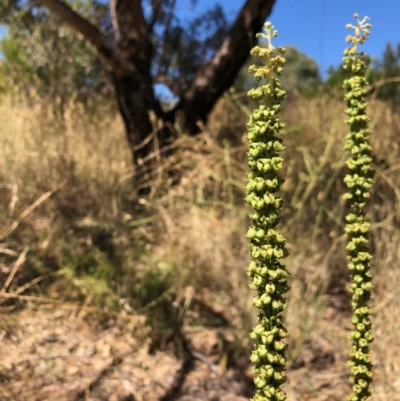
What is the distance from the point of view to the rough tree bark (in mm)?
4230

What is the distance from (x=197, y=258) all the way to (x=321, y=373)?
1.09m

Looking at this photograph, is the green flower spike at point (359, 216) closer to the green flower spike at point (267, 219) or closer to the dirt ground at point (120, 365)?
the green flower spike at point (267, 219)

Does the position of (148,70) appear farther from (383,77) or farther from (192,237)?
(383,77)

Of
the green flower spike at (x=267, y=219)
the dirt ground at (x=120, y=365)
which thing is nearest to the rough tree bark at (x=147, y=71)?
the dirt ground at (x=120, y=365)

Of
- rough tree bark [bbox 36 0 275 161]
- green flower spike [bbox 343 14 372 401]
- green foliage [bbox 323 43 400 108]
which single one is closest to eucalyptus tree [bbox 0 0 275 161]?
rough tree bark [bbox 36 0 275 161]

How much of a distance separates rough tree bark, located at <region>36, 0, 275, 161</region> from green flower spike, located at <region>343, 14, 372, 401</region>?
3.13 metres

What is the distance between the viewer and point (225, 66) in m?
4.44

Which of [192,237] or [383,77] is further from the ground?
[383,77]

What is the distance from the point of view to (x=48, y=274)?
11.0ft

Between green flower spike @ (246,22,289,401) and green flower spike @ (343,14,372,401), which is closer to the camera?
green flower spike @ (246,22,289,401)

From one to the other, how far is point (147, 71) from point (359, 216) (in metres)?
3.60

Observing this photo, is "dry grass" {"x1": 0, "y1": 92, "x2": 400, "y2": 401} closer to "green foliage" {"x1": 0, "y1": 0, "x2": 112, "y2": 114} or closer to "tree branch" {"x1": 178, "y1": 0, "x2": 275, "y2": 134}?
"tree branch" {"x1": 178, "y1": 0, "x2": 275, "y2": 134}

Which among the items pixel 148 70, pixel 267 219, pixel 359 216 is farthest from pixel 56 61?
pixel 267 219

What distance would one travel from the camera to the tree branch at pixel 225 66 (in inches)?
165
